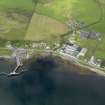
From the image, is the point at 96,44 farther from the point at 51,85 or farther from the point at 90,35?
A: the point at 51,85

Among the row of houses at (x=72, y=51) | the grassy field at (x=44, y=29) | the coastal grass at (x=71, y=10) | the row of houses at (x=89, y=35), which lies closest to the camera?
the row of houses at (x=72, y=51)

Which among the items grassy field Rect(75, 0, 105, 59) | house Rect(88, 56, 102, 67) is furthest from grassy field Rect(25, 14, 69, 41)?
house Rect(88, 56, 102, 67)

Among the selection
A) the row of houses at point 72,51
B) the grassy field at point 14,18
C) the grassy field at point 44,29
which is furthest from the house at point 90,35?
the grassy field at point 14,18

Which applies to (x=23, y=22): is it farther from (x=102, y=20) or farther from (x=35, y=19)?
(x=102, y=20)

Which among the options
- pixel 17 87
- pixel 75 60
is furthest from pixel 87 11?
pixel 17 87

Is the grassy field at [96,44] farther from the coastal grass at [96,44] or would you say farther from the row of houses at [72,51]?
the row of houses at [72,51]

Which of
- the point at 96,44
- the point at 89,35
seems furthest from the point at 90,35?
the point at 96,44

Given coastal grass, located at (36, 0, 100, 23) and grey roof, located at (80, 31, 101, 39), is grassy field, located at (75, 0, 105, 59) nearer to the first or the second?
grey roof, located at (80, 31, 101, 39)
